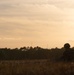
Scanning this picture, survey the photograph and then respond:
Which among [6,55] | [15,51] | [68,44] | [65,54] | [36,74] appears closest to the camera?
[36,74]

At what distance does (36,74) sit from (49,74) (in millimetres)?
1110

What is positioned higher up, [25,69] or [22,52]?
[22,52]

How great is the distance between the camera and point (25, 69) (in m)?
30.7

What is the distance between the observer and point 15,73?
29203 mm

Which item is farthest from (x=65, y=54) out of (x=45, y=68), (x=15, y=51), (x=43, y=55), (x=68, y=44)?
(x=15, y=51)

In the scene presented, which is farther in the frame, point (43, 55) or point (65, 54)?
point (43, 55)

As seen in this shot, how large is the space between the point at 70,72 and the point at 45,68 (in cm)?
244

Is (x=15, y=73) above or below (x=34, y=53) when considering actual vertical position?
below

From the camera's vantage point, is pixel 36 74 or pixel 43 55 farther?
pixel 43 55

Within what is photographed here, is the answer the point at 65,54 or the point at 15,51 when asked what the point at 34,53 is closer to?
the point at 15,51

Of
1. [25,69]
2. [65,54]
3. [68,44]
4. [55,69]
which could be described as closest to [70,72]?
[55,69]

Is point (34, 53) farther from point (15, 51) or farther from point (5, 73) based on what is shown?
point (5, 73)

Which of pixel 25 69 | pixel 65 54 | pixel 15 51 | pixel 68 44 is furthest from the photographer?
pixel 15 51

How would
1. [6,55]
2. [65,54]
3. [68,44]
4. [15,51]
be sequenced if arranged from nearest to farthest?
[65,54]
[68,44]
[6,55]
[15,51]
